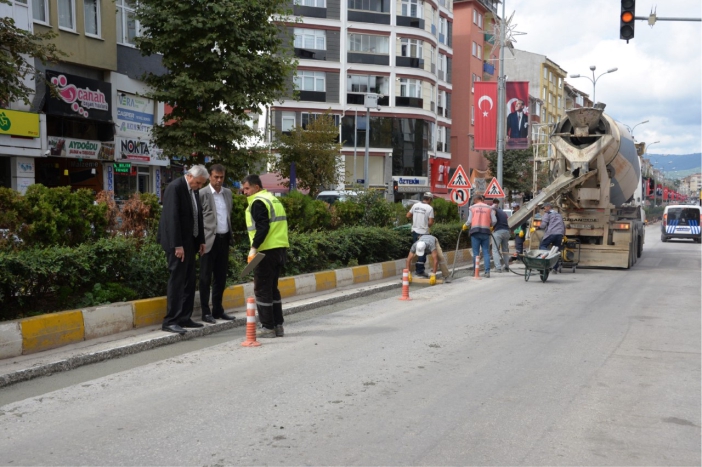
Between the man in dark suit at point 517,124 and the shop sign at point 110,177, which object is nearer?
the man in dark suit at point 517,124

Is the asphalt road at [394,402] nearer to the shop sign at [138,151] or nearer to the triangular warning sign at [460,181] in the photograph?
the triangular warning sign at [460,181]

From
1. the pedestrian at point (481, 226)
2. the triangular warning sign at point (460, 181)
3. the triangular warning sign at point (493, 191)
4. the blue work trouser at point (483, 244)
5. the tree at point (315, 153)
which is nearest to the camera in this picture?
the pedestrian at point (481, 226)

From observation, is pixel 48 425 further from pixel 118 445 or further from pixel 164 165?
pixel 164 165

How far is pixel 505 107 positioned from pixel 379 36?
29.3 m

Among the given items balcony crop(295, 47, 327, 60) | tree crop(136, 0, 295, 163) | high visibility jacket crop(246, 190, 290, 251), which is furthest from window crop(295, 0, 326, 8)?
high visibility jacket crop(246, 190, 290, 251)

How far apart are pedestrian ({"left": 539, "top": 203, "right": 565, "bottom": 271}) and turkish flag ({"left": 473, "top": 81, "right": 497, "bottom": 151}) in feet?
21.6

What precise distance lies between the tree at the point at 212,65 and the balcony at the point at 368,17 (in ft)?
110

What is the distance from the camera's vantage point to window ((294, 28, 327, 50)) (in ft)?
163

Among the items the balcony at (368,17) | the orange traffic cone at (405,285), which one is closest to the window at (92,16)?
the orange traffic cone at (405,285)

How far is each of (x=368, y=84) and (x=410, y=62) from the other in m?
3.94

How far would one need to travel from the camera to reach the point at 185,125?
18.8 m

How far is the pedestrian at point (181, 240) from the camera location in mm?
8258

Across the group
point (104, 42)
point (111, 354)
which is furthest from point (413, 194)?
point (111, 354)

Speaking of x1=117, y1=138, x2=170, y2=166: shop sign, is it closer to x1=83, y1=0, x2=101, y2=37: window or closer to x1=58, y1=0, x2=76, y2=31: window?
x1=83, y1=0, x2=101, y2=37: window
